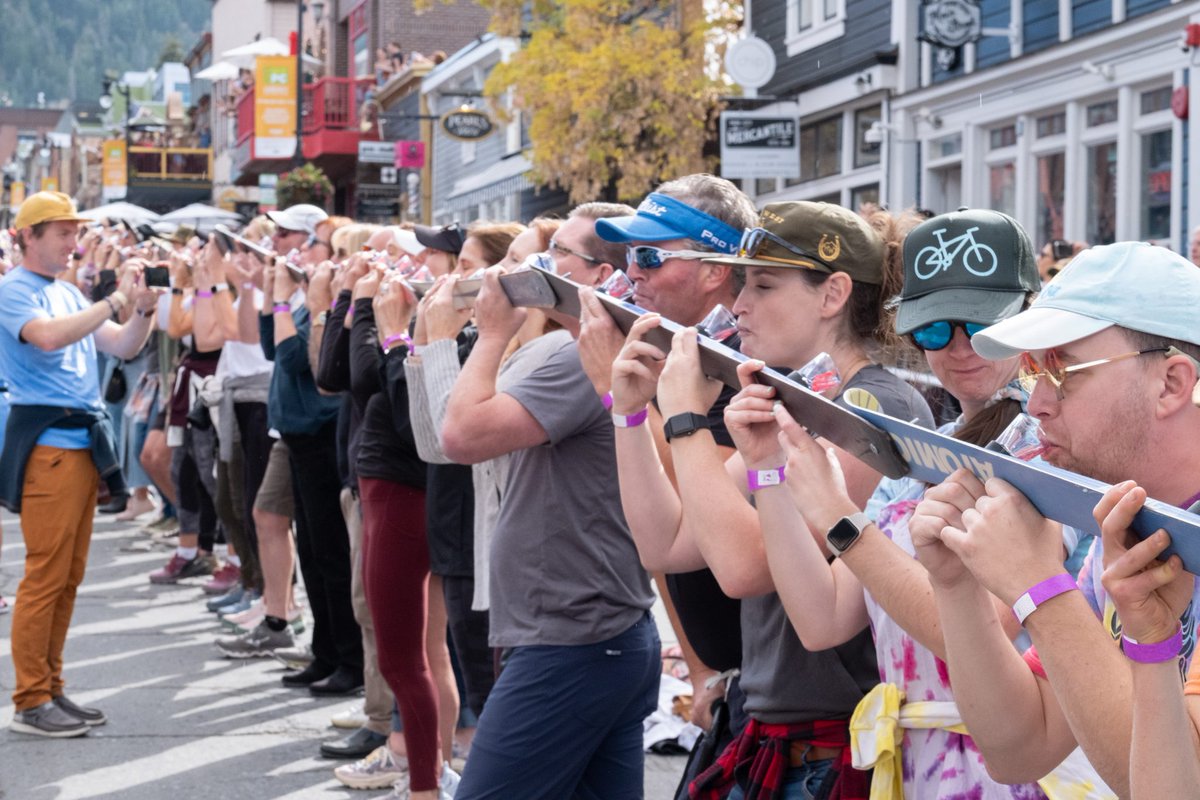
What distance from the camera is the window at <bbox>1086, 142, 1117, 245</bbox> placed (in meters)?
14.2

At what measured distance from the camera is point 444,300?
186 inches

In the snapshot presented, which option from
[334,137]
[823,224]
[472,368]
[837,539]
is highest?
[334,137]

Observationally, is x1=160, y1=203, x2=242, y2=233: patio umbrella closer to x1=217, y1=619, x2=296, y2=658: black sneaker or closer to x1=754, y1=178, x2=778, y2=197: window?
x1=754, y1=178, x2=778, y2=197: window

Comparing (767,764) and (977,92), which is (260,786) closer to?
(767,764)

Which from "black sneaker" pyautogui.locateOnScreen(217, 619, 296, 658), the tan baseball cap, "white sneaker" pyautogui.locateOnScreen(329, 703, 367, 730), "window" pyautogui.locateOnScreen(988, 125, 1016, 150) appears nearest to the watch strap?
"white sneaker" pyautogui.locateOnScreen(329, 703, 367, 730)

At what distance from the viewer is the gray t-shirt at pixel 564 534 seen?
3836 millimetres

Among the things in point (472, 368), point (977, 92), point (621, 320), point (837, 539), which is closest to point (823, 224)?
point (621, 320)

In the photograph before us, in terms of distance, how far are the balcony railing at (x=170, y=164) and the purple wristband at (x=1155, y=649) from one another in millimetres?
54796

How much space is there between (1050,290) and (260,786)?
4673 mm

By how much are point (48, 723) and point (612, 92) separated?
14.3 meters

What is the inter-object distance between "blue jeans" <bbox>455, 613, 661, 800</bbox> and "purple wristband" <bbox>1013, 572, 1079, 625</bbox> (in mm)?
1917

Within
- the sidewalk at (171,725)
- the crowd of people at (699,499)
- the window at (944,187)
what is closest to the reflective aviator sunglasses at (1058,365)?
the crowd of people at (699,499)

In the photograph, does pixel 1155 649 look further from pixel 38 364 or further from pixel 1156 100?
pixel 1156 100

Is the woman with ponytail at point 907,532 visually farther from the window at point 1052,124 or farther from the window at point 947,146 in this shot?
the window at point 947,146
